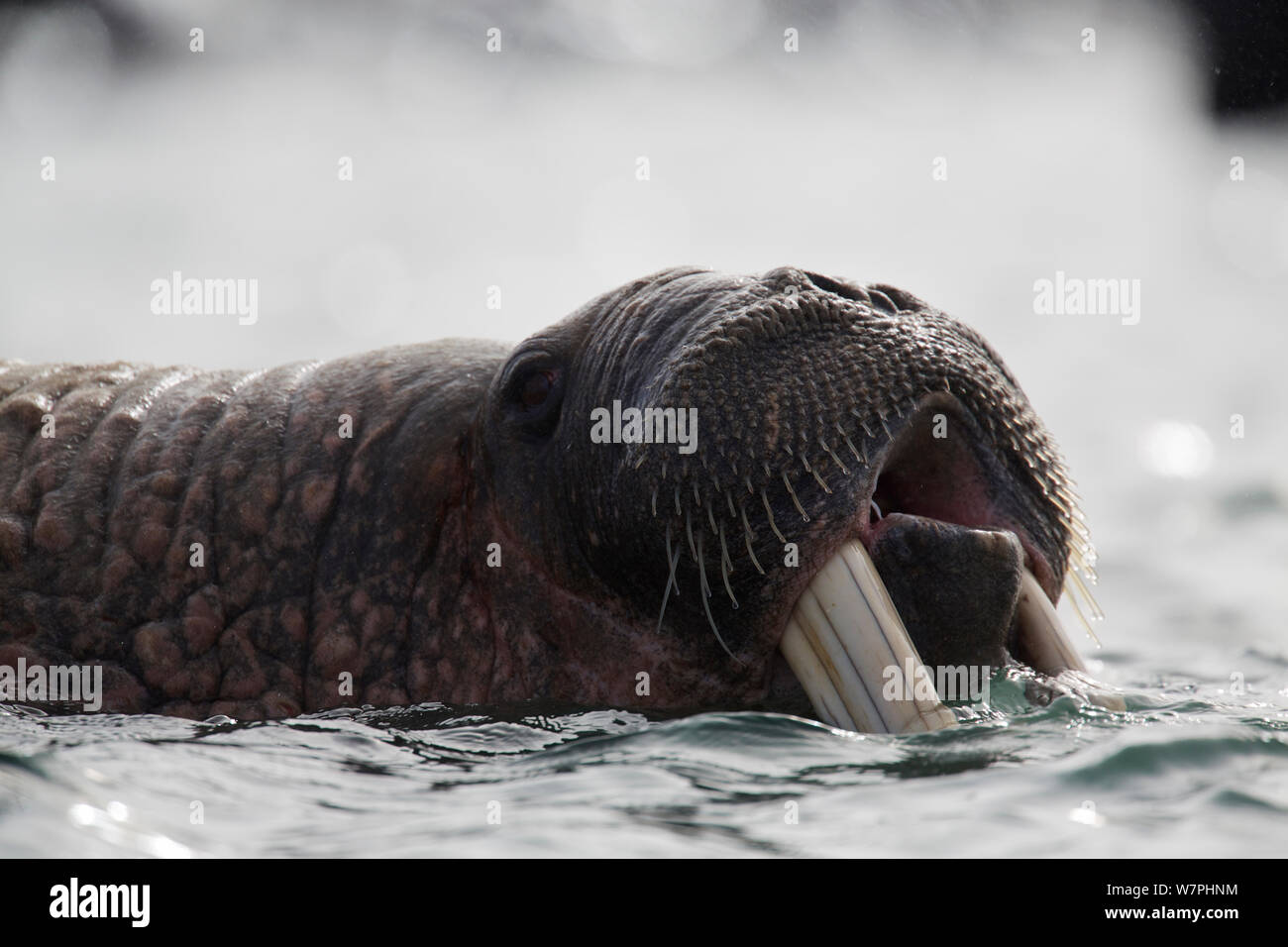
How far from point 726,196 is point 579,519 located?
18128 millimetres

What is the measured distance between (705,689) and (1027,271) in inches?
753

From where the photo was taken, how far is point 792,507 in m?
3.98

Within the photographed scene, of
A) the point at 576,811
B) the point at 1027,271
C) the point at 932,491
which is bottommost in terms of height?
the point at 576,811

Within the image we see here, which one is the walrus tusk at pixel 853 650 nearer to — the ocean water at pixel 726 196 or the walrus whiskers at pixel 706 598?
the walrus whiskers at pixel 706 598

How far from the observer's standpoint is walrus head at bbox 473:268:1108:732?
3982 mm

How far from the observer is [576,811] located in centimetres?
341

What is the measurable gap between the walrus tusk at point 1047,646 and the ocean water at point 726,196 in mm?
3234

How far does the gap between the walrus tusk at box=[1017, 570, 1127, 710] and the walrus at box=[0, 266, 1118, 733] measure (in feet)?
0.04

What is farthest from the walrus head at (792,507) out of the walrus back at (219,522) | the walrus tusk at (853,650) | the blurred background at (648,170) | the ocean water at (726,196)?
the blurred background at (648,170)

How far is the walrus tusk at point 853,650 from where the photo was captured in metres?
3.79

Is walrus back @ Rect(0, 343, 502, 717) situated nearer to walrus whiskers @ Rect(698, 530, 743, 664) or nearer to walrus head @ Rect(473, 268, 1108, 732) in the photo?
Answer: walrus head @ Rect(473, 268, 1108, 732)
